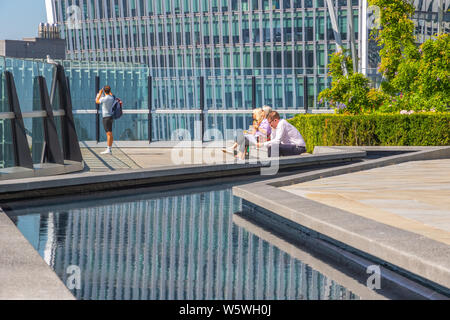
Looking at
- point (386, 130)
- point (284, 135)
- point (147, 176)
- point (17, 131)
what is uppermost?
point (17, 131)

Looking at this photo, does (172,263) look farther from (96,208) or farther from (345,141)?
(345,141)

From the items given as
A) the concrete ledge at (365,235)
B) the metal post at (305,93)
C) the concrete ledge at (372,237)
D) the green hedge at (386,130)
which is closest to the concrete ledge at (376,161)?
the green hedge at (386,130)

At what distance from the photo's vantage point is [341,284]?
15.3 feet

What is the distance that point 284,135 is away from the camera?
44.5ft

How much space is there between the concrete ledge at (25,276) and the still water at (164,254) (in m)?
0.25

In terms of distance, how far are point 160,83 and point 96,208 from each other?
15155 millimetres

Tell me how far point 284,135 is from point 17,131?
198 inches

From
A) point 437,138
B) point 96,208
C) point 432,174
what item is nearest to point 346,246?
point 96,208

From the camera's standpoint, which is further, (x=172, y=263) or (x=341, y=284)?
(x=172, y=263)

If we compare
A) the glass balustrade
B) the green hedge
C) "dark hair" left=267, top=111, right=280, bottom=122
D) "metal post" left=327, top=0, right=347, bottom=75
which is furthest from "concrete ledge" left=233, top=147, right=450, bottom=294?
"metal post" left=327, top=0, right=347, bottom=75

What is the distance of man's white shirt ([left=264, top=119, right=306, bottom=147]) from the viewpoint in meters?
13.3

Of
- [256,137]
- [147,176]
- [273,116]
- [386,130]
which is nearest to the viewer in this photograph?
[147,176]
